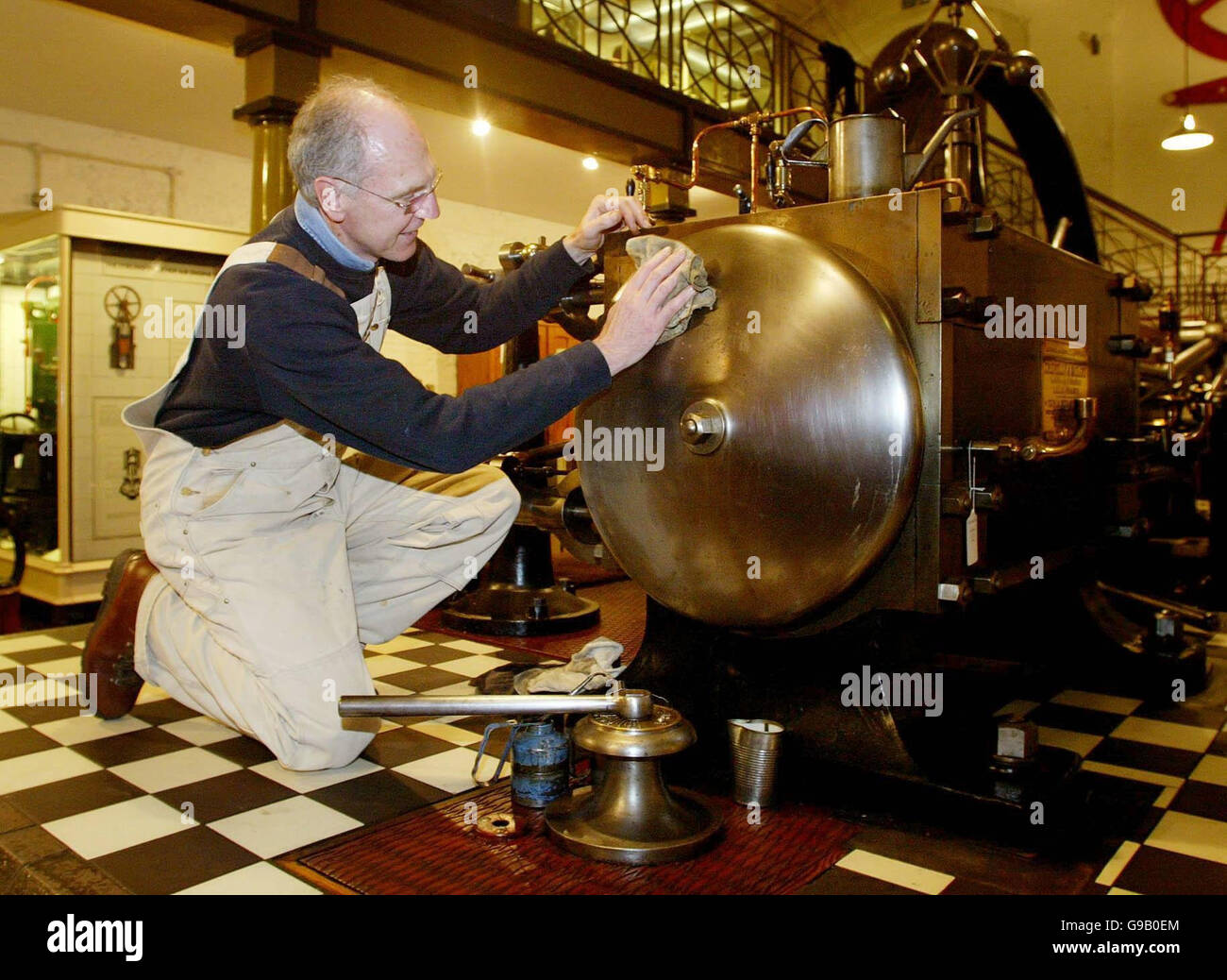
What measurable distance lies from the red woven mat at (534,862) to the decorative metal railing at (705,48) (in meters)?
5.21

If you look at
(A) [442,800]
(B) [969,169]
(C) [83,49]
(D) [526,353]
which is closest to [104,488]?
(C) [83,49]

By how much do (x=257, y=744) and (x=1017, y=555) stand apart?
5.79 feet

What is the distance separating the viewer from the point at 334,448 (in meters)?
2.16

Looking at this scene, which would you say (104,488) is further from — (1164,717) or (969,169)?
(1164,717)

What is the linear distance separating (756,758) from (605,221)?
1.16 meters

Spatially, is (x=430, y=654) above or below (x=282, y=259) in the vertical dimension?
below

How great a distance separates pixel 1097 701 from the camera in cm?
273

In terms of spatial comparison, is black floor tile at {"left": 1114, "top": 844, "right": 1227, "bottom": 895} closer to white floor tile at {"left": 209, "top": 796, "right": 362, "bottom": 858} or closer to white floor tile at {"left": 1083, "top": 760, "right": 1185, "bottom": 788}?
white floor tile at {"left": 1083, "top": 760, "right": 1185, "bottom": 788}

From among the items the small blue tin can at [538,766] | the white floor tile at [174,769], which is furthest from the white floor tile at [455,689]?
the small blue tin can at [538,766]

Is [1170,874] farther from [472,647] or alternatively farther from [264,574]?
[472,647]

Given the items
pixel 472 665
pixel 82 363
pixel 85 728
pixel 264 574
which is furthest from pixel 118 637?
pixel 82 363

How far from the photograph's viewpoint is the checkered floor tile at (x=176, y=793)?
1.58 meters

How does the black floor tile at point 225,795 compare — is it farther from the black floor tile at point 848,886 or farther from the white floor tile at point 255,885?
the black floor tile at point 848,886
